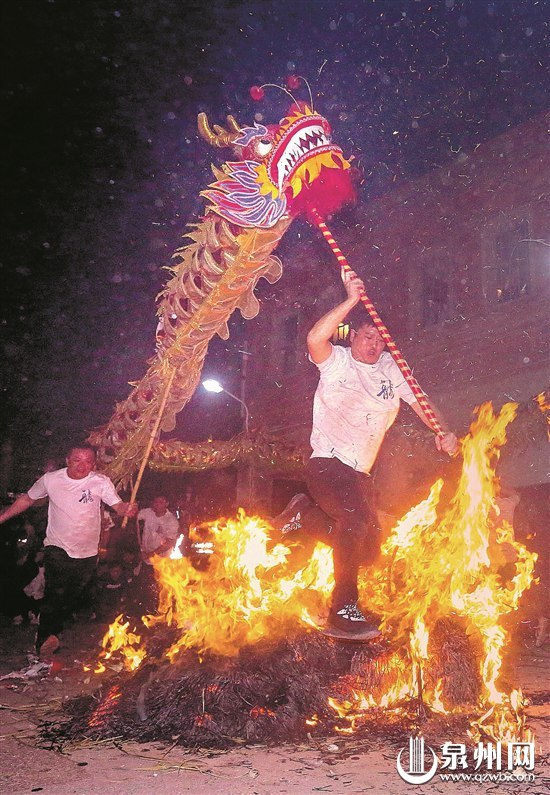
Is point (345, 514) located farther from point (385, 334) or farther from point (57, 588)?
point (57, 588)

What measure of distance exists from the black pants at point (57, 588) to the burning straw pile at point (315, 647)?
0.98 m

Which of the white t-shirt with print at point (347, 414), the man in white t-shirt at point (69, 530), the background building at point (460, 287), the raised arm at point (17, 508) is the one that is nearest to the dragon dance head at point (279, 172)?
the white t-shirt with print at point (347, 414)

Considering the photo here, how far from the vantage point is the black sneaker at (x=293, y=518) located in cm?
555

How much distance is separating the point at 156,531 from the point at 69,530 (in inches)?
181

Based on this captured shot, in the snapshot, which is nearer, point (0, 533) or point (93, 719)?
point (93, 719)

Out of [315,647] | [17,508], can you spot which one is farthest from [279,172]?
[17,508]

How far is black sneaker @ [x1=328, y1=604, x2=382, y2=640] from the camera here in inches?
169

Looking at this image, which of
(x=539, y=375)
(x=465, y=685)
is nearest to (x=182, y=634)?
(x=465, y=685)

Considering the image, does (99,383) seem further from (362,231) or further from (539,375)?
(539,375)

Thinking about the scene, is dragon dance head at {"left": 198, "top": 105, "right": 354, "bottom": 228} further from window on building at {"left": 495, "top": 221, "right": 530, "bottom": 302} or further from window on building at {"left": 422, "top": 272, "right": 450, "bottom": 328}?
window on building at {"left": 422, "top": 272, "right": 450, "bottom": 328}

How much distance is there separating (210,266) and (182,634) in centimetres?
295

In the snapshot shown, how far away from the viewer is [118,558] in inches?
396

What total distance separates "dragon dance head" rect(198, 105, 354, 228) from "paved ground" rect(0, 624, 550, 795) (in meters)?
3.59

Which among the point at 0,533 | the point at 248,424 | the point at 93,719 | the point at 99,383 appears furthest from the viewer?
the point at 248,424
